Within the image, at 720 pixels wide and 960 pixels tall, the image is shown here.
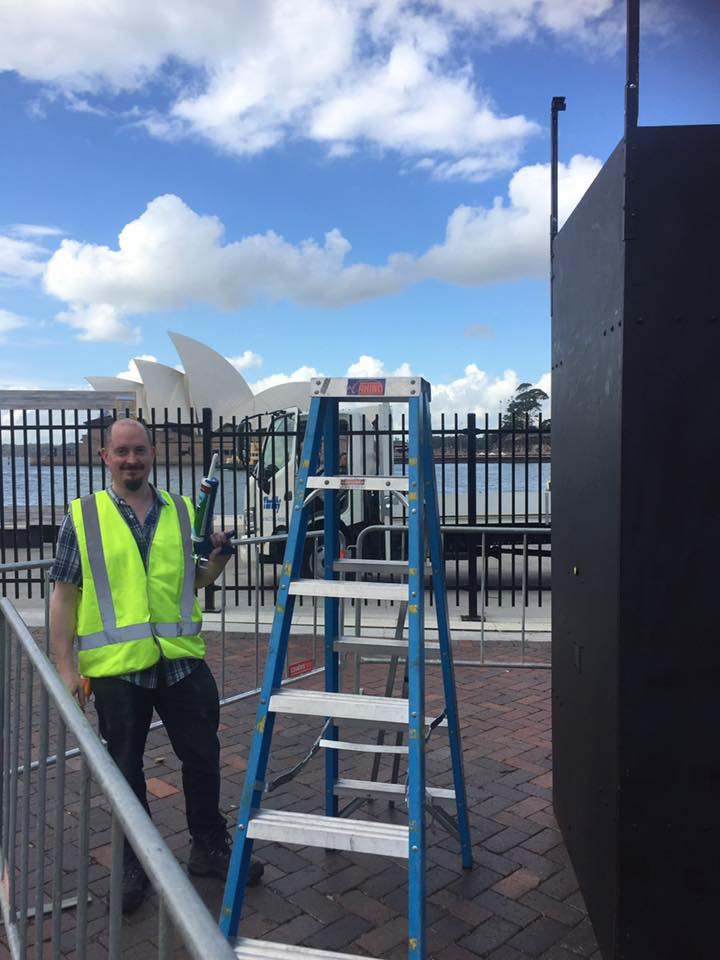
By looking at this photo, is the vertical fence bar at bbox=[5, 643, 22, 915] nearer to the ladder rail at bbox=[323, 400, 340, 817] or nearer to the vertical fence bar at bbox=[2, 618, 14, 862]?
the vertical fence bar at bbox=[2, 618, 14, 862]

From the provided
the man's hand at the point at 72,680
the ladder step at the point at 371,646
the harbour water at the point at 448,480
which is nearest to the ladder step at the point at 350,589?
the ladder step at the point at 371,646

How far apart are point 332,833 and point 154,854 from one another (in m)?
1.51

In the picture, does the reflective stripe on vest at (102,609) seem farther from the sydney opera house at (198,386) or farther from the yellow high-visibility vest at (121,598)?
the sydney opera house at (198,386)

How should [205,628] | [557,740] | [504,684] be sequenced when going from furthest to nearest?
1. [205,628]
2. [504,684]
3. [557,740]

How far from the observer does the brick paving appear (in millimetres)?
3145

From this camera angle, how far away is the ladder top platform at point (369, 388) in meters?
3.00

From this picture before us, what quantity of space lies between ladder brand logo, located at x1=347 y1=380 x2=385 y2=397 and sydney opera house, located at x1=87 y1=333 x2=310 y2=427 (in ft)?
146

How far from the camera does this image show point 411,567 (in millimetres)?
2836

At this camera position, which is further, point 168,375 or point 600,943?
point 168,375

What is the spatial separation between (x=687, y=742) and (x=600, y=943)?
0.98 meters

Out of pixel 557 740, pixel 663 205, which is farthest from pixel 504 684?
pixel 663 205

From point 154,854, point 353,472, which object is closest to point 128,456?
point 154,854

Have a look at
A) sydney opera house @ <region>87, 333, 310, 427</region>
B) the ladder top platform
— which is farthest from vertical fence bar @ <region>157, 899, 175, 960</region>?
sydney opera house @ <region>87, 333, 310, 427</region>

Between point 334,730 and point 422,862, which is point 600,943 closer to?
point 422,862
